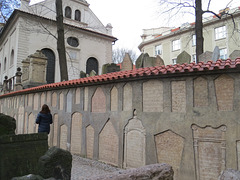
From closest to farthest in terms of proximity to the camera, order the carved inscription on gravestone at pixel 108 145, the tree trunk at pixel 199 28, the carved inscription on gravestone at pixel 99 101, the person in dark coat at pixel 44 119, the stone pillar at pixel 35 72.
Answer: the carved inscription on gravestone at pixel 108 145 → the carved inscription on gravestone at pixel 99 101 → the person in dark coat at pixel 44 119 → the tree trunk at pixel 199 28 → the stone pillar at pixel 35 72

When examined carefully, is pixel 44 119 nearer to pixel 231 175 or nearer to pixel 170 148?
pixel 170 148

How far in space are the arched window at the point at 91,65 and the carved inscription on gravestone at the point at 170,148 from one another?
68.3 feet

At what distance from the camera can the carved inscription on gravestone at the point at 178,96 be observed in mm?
4711

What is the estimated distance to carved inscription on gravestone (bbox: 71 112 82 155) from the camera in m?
7.07

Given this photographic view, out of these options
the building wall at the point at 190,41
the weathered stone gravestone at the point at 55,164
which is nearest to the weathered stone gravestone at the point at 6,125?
the weathered stone gravestone at the point at 55,164

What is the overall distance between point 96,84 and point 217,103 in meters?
3.60

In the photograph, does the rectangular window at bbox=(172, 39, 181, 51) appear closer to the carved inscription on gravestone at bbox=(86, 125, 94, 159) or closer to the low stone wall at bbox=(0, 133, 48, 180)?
the carved inscription on gravestone at bbox=(86, 125, 94, 159)

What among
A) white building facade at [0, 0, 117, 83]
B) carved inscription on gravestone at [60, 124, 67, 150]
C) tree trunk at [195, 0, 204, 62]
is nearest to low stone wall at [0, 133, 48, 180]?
carved inscription on gravestone at [60, 124, 67, 150]

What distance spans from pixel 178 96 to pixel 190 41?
82.0 ft

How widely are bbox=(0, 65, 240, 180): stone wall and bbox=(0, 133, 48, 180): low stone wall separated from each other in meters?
2.64

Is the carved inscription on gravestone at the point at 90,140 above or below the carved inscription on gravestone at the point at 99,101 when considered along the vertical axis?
below

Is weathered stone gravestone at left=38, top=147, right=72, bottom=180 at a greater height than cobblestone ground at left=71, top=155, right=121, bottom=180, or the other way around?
weathered stone gravestone at left=38, top=147, right=72, bottom=180

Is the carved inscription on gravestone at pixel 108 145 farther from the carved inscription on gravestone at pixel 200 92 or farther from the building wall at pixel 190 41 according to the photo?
the building wall at pixel 190 41

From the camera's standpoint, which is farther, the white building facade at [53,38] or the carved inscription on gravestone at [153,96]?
the white building facade at [53,38]
